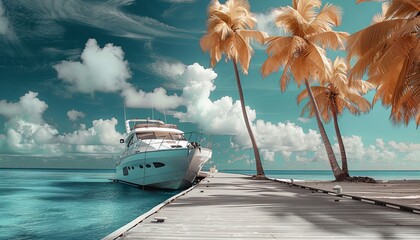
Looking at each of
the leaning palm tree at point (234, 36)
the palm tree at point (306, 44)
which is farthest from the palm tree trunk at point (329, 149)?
the leaning palm tree at point (234, 36)

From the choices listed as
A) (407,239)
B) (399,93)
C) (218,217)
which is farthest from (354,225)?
(399,93)

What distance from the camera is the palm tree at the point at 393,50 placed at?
13.1 m

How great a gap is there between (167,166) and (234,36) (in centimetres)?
1082

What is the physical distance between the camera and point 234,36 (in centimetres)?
2745

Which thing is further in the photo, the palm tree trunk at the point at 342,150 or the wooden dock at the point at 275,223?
the palm tree trunk at the point at 342,150

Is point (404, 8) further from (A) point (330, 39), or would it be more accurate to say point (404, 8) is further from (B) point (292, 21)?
(B) point (292, 21)

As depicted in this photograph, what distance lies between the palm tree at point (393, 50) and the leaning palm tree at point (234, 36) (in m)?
13.0

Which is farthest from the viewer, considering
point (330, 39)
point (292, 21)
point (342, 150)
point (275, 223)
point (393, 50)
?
point (342, 150)

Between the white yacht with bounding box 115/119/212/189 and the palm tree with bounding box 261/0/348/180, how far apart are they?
26.5 feet

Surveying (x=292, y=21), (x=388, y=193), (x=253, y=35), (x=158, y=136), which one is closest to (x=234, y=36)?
(x=253, y=35)

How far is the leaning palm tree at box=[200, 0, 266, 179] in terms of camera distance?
27375 mm

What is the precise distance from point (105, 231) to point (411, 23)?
1333 centimetres

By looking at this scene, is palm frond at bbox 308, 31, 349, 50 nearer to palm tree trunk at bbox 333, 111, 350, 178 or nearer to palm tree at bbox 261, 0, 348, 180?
palm tree at bbox 261, 0, 348, 180

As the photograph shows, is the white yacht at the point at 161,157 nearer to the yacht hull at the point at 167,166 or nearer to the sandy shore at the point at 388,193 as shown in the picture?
the yacht hull at the point at 167,166
